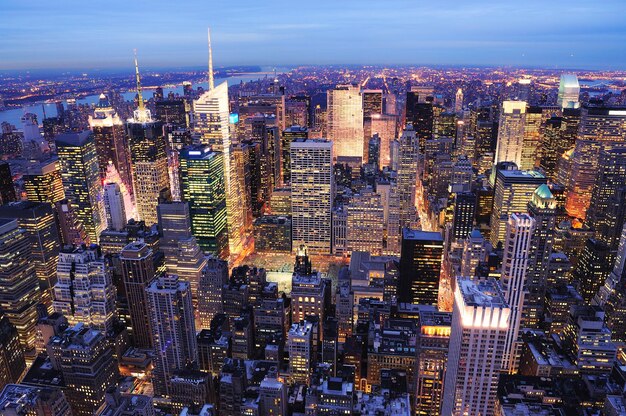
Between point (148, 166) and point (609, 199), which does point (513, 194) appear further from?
point (148, 166)

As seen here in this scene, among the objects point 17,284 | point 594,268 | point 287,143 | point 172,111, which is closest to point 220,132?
point 287,143

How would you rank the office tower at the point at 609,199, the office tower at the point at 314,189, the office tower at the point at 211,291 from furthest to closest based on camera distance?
the office tower at the point at 314,189 < the office tower at the point at 609,199 < the office tower at the point at 211,291

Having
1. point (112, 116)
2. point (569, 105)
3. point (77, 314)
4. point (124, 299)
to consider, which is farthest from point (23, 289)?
point (569, 105)

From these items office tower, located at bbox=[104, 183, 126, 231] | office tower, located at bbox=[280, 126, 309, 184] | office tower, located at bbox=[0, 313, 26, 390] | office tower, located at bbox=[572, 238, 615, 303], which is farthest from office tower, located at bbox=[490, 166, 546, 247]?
office tower, located at bbox=[0, 313, 26, 390]

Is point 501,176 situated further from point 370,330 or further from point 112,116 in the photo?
point 112,116

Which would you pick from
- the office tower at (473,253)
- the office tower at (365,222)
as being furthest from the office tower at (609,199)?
the office tower at (365,222)

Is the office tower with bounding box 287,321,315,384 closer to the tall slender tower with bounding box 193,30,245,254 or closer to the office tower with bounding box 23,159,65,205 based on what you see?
the tall slender tower with bounding box 193,30,245,254

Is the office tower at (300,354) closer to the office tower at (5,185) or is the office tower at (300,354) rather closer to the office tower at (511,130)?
the office tower at (5,185)
